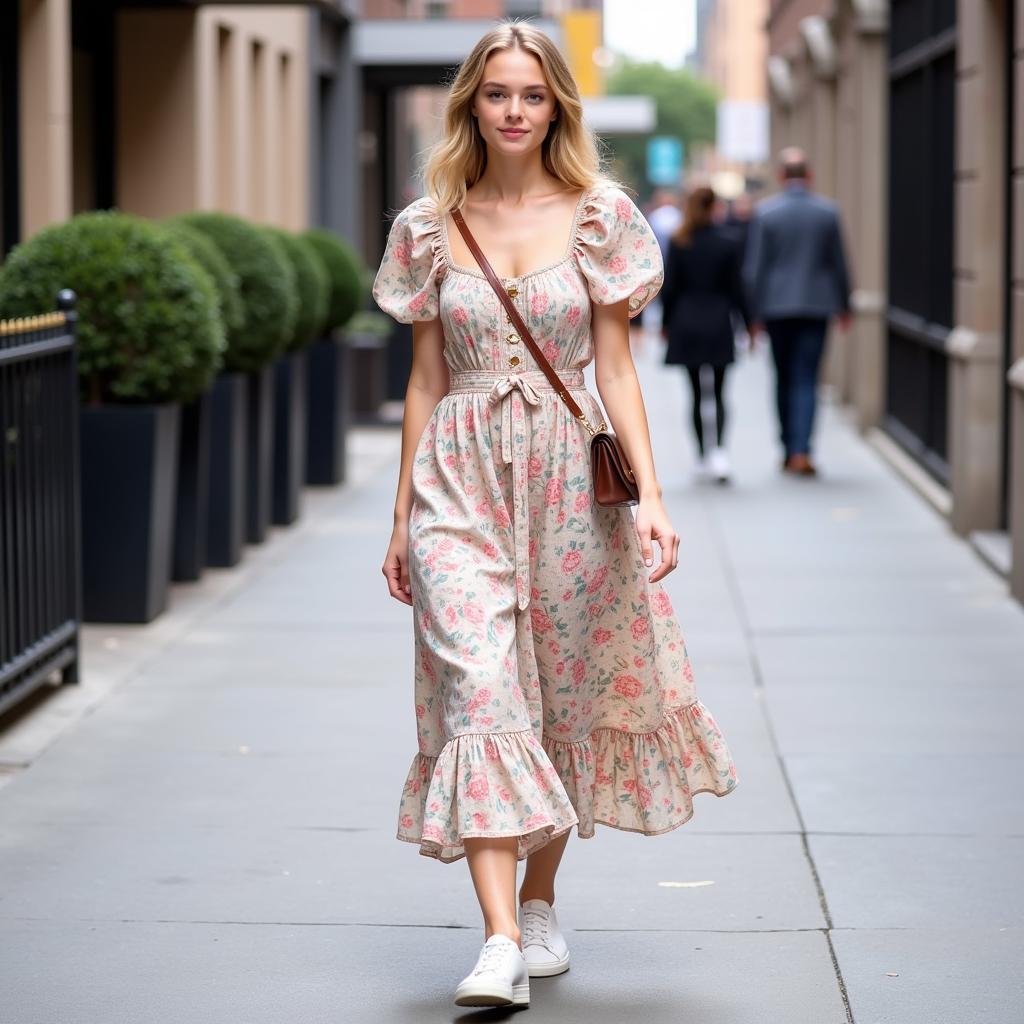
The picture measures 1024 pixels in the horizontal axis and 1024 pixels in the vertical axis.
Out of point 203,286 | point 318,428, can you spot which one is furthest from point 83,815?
point 318,428

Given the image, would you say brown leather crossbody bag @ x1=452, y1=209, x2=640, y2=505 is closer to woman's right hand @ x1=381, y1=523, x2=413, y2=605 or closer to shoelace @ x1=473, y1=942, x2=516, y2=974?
woman's right hand @ x1=381, y1=523, x2=413, y2=605

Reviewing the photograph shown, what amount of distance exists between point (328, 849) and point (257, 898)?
0.46m

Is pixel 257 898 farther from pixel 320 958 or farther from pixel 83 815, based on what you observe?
pixel 83 815

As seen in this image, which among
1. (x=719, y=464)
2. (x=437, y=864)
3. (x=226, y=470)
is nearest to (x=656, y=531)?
(x=437, y=864)

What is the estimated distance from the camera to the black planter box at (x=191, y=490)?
9758 mm

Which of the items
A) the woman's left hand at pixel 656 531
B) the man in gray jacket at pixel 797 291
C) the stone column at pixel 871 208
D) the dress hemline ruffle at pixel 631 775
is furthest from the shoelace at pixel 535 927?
the stone column at pixel 871 208

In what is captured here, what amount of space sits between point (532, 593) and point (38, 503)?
3286 millimetres

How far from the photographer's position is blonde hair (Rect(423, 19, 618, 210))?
4387 millimetres

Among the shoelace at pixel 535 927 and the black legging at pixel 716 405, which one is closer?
the shoelace at pixel 535 927

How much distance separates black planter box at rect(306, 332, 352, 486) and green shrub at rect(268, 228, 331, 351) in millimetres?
978

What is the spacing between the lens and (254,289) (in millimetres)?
10914

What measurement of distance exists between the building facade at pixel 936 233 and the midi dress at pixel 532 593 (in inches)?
205

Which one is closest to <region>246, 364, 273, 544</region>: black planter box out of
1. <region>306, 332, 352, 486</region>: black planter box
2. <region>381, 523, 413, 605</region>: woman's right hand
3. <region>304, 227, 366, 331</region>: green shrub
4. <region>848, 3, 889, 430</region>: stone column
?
<region>306, 332, 352, 486</region>: black planter box

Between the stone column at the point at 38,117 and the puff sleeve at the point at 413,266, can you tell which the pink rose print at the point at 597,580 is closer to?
the puff sleeve at the point at 413,266
